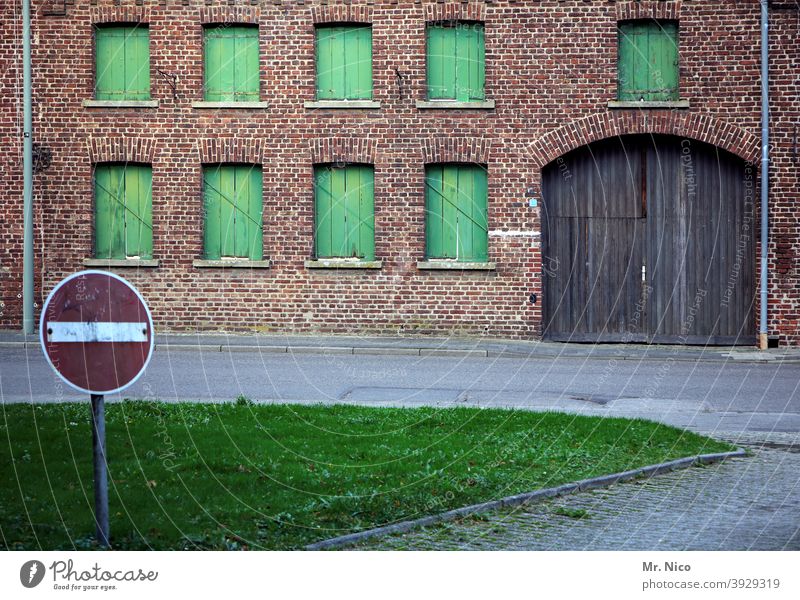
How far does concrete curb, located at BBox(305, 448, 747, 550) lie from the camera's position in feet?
23.9

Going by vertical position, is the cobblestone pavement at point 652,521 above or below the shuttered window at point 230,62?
below

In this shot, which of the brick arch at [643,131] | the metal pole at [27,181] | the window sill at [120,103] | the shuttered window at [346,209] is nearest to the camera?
the metal pole at [27,181]

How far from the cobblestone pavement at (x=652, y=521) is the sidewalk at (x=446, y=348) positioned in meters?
10.8

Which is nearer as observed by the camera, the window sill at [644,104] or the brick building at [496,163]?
the brick building at [496,163]

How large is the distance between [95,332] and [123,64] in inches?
585

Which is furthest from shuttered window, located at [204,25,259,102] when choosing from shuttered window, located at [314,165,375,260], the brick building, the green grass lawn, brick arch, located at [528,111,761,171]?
the green grass lawn

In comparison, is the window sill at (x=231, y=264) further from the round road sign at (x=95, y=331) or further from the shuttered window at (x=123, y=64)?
the round road sign at (x=95, y=331)

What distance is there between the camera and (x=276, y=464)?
31.9ft

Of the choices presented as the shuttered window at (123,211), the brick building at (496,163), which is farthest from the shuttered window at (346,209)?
the shuttered window at (123,211)

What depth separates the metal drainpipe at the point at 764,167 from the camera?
22125 mm

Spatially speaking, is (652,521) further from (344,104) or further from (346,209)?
(344,104)

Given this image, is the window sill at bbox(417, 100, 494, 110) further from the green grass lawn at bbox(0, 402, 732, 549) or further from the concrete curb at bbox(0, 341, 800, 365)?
the green grass lawn at bbox(0, 402, 732, 549)

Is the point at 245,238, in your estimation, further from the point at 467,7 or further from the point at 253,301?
the point at 467,7

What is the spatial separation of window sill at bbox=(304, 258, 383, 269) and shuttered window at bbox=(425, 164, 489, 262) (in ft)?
3.62
